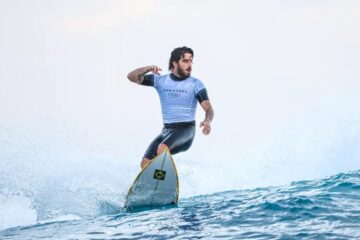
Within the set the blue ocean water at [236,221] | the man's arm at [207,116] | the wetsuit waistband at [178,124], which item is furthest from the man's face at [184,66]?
the blue ocean water at [236,221]

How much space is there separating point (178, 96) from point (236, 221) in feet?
10.1

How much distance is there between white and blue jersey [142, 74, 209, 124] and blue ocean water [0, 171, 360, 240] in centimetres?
178

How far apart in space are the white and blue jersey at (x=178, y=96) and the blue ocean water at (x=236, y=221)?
1779mm

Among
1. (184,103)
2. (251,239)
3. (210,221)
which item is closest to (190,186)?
(184,103)

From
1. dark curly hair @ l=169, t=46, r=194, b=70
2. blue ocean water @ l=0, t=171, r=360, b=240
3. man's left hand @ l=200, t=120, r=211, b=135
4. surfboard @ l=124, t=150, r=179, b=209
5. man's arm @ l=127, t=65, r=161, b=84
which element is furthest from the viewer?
dark curly hair @ l=169, t=46, r=194, b=70

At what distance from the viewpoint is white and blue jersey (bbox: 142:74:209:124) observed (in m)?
9.01

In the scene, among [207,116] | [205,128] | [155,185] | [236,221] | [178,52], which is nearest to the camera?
[236,221]

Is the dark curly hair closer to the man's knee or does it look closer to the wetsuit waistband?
the wetsuit waistband

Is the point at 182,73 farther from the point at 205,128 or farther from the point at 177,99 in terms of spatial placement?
the point at 205,128

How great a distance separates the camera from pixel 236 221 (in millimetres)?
6770

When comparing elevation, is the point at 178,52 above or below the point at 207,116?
above

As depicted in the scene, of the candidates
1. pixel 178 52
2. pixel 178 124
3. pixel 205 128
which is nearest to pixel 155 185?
pixel 178 124

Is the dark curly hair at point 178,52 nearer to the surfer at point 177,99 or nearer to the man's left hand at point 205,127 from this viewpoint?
the surfer at point 177,99

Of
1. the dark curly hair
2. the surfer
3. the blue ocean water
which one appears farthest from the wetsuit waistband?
the blue ocean water
